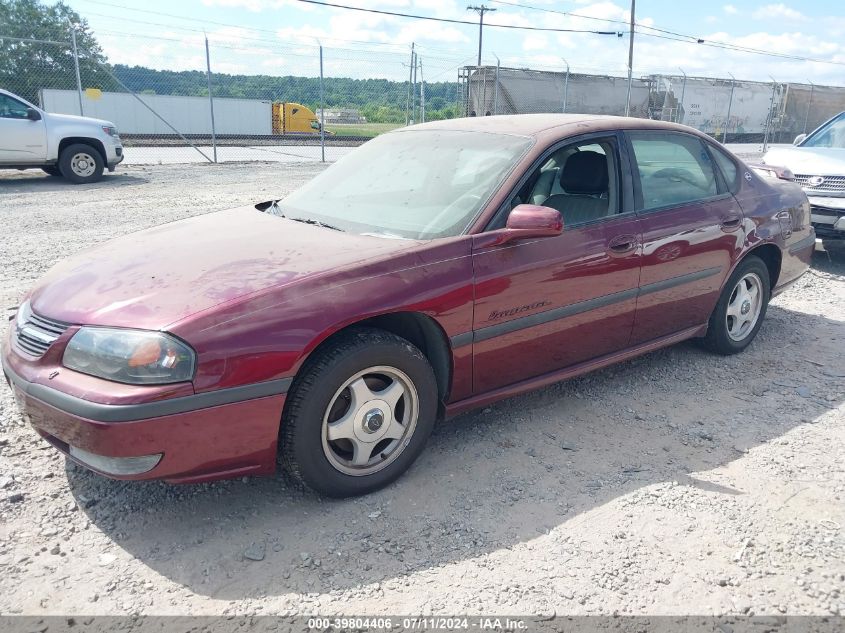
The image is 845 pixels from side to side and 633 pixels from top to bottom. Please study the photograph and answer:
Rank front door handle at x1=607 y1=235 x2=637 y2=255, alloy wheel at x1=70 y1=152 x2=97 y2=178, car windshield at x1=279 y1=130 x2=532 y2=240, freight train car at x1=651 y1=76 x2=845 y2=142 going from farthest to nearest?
1. freight train car at x1=651 y1=76 x2=845 y2=142
2. alloy wheel at x1=70 y1=152 x2=97 y2=178
3. front door handle at x1=607 y1=235 x2=637 y2=255
4. car windshield at x1=279 y1=130 x2=532 y2=240

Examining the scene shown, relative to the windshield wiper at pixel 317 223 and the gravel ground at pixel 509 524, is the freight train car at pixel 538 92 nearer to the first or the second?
the windshield wiper at pixel 317 223

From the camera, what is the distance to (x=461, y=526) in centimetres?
276

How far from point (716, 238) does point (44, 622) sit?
3957 mm

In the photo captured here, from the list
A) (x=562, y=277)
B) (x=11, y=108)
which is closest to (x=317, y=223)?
(x=562, y=277)

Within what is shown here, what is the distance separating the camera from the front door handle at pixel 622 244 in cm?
365

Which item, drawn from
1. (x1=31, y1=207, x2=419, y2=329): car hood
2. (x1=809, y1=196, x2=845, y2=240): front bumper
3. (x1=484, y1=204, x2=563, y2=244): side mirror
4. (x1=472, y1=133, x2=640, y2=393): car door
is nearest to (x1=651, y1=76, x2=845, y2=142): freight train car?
(x1=809, y1=196, x2=845, y2=240): front bumper

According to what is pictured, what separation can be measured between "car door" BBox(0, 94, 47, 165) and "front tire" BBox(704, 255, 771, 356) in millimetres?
11275

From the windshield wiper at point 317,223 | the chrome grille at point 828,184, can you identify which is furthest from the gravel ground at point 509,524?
the chrome grille at point 828,184

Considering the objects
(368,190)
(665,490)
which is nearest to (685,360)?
(665,490)

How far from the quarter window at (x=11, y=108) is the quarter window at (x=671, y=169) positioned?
11026 mm

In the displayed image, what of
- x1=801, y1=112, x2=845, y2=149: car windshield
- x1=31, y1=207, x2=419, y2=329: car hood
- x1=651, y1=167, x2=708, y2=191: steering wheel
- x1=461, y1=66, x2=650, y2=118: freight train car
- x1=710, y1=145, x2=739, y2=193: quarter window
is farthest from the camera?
x1=461, y1=66, x2=650, y2=118: freight train car

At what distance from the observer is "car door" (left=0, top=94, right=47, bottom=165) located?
1119cm

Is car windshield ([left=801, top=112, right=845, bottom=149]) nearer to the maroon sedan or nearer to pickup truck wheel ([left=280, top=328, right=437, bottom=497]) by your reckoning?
the maroon sedan

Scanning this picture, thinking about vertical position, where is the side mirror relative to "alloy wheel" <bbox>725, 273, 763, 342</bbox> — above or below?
above
